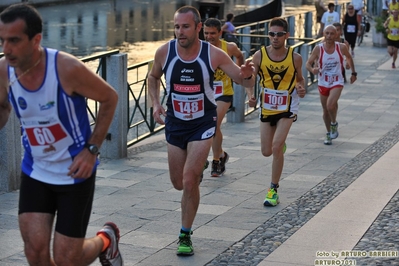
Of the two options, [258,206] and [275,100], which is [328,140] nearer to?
[275,100]

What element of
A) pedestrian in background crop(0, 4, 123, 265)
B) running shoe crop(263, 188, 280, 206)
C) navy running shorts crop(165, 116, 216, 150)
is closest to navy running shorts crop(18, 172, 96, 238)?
pedestrian in background crop(0, 4, 123, 265)

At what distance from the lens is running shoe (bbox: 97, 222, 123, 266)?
5.54 meters

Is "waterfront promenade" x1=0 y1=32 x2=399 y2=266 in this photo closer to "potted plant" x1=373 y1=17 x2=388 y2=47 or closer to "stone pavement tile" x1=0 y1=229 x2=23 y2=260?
"stone pavement tile" x1=0 y1=229 x2=23 y2=260

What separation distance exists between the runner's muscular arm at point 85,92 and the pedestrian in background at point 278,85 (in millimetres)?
3886

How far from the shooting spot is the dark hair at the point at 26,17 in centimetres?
463

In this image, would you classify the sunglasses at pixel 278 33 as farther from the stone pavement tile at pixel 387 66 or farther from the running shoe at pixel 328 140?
the stone pavement tile at pixel 387 66

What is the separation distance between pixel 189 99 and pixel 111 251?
1659 millimetres

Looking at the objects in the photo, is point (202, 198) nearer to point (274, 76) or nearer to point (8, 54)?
point (274, 76)

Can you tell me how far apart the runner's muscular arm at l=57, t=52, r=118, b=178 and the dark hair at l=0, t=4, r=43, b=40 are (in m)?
0.20

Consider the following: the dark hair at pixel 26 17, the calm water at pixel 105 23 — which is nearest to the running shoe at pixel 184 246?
the dark hair at pixel 26 17

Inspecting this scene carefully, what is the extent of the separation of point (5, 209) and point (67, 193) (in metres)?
3.32

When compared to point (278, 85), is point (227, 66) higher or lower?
higher

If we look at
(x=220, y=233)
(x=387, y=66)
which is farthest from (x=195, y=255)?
(x=387, y=66)

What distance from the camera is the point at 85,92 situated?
4.82 metres
